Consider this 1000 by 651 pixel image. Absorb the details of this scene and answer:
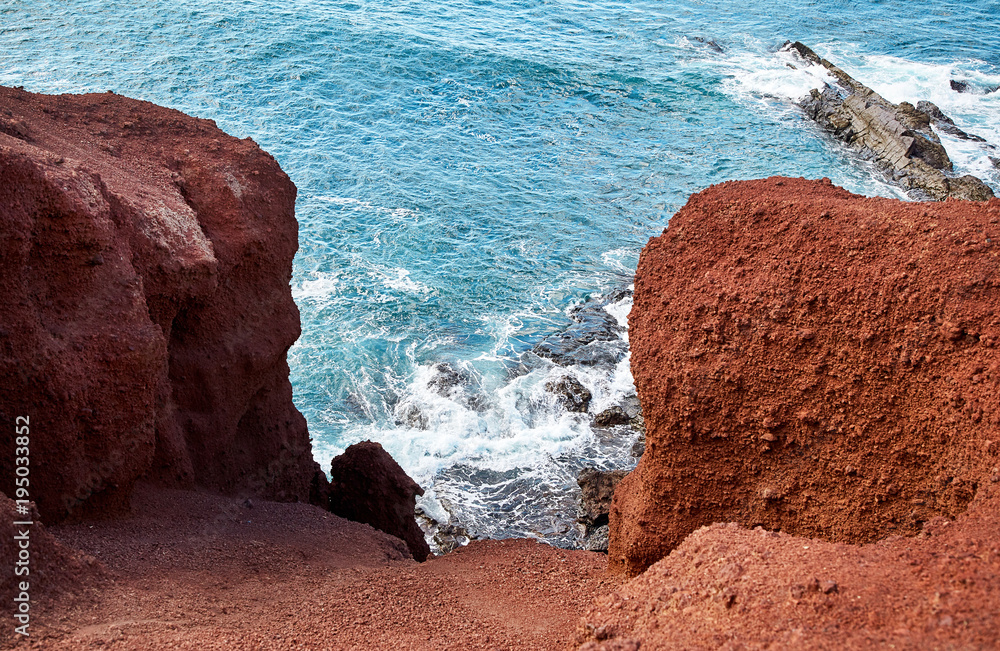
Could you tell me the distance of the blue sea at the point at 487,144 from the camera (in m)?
17.6

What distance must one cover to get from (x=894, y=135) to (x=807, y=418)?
25.1 metres

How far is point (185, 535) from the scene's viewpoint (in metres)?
8.92

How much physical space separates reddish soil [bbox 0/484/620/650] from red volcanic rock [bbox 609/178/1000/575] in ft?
6.07

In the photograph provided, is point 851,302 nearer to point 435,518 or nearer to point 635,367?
point 635,367

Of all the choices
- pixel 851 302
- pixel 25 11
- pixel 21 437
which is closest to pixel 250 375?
pixel 21 437

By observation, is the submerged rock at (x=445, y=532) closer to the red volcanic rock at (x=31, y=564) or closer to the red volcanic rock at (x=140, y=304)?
the red volcanic rock at (x=140, y=304)

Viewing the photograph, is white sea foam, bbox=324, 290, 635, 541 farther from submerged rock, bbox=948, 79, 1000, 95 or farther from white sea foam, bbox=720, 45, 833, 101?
submerged rock, bbox=948, 79, 1000, 95

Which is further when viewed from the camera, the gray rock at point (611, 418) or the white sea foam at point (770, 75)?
the white sea foam at point (770, 75)

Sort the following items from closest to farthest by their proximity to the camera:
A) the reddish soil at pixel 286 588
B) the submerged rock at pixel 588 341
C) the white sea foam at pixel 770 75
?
1. the reddish soil at pixel 286 588
2. the submerged rock at pixel 588 341
3. the white sea foam at pixel 770 75

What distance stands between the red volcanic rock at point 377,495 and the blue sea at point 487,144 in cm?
191

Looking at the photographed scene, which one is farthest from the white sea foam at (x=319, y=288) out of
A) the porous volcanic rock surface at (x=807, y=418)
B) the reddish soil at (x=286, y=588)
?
the porous volcanic rock surface at (x=807, y=418)

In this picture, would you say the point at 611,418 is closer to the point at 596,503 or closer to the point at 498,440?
the point at 498,440

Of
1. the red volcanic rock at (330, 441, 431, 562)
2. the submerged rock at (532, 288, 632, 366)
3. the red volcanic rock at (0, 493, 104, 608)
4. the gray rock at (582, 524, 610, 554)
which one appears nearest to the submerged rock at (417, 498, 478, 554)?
the red volcanic rock at (330, 441, 431, 562)

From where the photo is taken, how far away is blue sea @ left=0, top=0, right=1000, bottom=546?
1756cm
